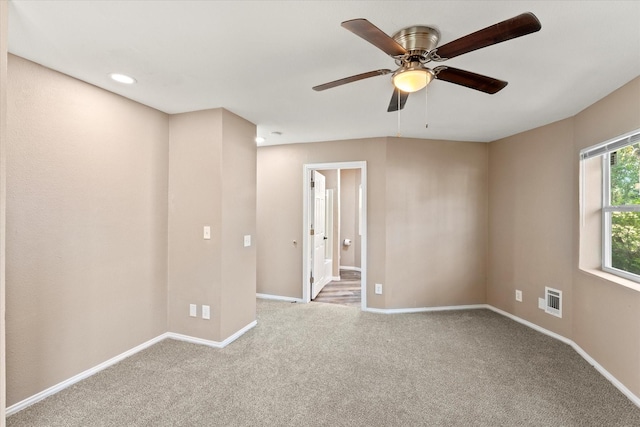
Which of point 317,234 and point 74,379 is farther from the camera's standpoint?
point 317,234

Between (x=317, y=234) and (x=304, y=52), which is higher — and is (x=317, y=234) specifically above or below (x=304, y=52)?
below

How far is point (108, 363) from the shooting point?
2453 mm

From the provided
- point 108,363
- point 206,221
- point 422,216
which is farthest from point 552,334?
point 108,363

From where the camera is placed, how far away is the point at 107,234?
2.46m

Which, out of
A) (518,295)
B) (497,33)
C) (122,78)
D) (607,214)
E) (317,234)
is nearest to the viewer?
(497,33)

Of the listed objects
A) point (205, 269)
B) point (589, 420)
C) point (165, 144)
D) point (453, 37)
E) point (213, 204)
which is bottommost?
point (589, 420)

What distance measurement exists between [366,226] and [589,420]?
2.61m

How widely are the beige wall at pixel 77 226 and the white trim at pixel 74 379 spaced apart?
4cm

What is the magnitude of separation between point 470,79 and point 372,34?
0.72 m

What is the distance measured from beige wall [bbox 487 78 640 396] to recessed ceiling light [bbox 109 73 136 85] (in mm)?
3842

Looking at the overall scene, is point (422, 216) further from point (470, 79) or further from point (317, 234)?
point (470, 79)

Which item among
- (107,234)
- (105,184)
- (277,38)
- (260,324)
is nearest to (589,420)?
(260,324)

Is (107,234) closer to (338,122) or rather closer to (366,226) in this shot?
(338,122)

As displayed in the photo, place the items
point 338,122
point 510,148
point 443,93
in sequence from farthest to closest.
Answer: point 510,148, point 338,122, point 443,93
